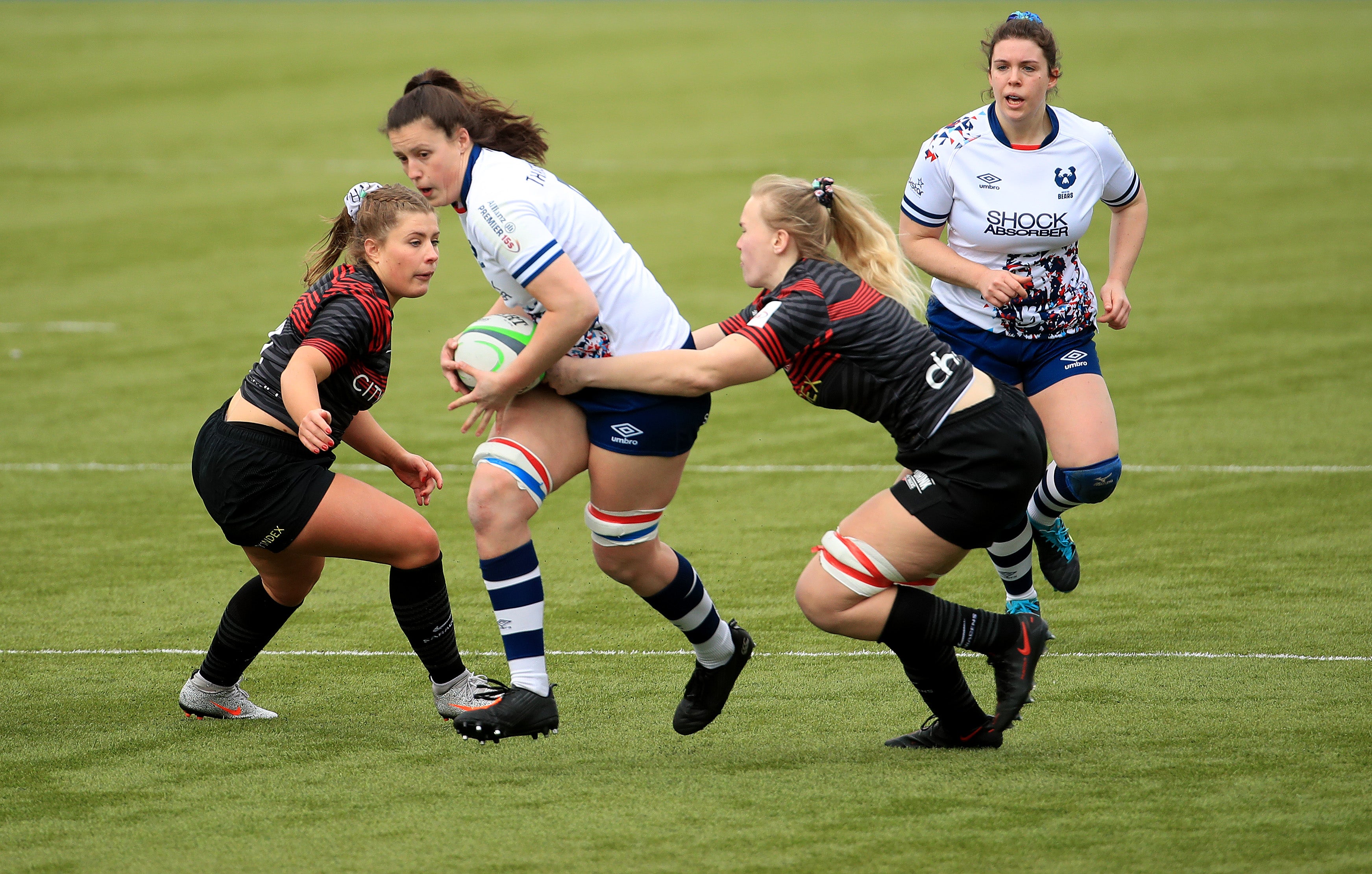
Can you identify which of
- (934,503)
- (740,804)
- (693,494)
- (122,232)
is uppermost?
(934,503)

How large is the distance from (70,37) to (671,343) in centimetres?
2677

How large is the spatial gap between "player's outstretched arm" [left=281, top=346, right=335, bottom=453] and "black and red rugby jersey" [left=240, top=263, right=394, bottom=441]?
32 millimetres

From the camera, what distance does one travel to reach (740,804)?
12.8 ft

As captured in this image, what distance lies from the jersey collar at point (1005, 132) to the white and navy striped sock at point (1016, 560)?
1.27 metres

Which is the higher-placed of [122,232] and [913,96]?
[913,96]

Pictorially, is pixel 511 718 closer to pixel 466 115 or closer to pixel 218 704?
pixel 218 704

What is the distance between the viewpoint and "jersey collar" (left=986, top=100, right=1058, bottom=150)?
5309 mm

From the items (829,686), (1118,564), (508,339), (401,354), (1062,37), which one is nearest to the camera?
(508,339)

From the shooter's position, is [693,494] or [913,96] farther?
[913,96]

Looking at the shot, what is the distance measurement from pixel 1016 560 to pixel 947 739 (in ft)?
3.65

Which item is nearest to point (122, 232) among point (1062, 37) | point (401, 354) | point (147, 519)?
point (401, 354)

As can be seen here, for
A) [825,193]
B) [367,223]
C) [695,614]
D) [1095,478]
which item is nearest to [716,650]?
[695,614]

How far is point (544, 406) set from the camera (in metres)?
4.41

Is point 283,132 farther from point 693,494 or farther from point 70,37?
point 693,494
